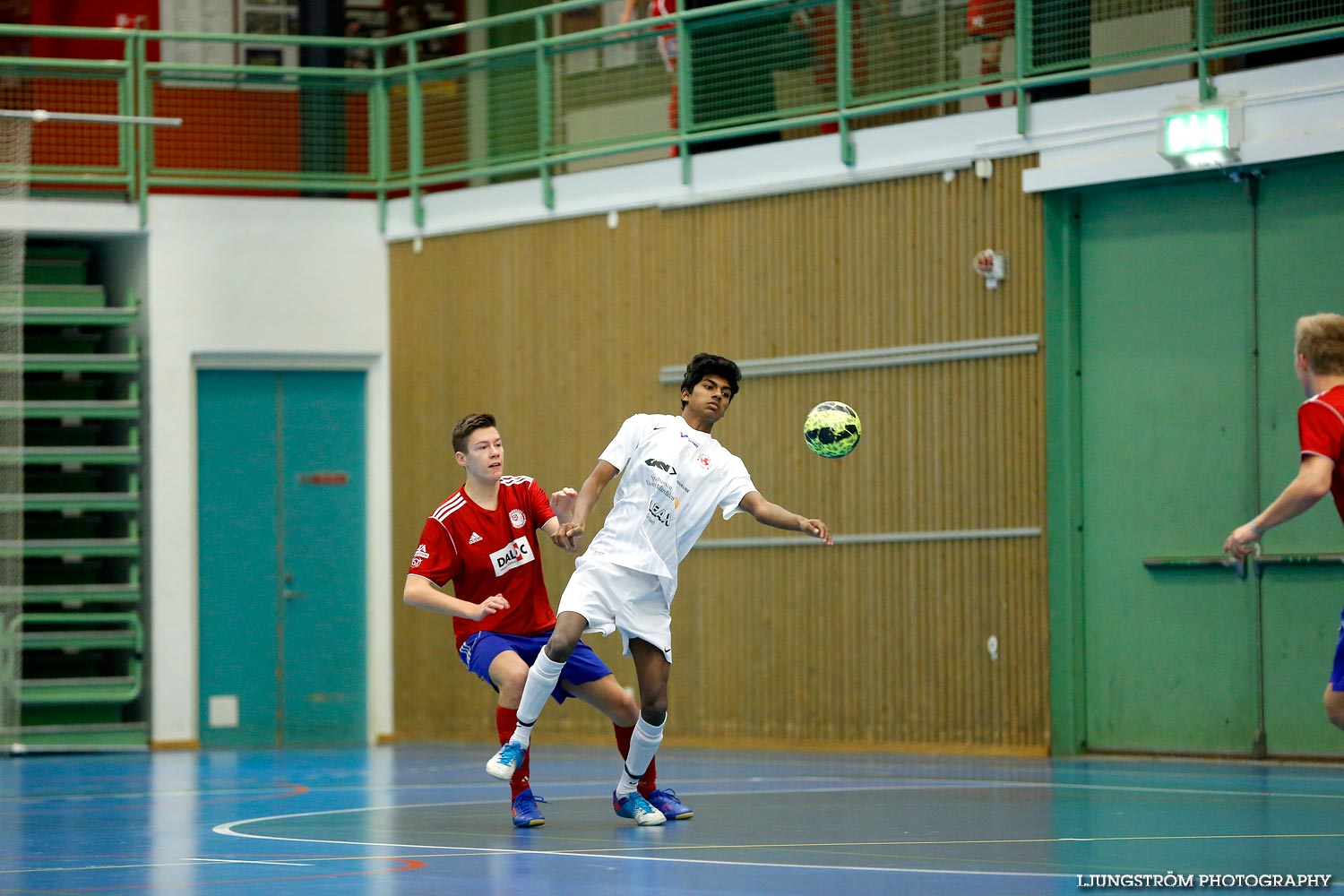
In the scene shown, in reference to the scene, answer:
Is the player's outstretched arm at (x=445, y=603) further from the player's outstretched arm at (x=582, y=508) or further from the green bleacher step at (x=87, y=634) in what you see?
the green bleacher step at (x=87, y=634)

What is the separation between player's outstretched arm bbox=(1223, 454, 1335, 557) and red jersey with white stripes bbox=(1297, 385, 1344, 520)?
33mm

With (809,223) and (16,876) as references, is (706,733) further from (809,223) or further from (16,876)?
(16,876)

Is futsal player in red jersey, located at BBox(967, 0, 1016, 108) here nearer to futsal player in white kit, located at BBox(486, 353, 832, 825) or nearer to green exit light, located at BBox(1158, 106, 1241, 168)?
green exit light, located at BBox(1158, 106, 1241, 168)

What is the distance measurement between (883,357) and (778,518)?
6066mm

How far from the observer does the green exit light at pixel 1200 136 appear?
484 inches

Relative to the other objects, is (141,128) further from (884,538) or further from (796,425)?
(884,538)

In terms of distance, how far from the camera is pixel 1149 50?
12.8 metres

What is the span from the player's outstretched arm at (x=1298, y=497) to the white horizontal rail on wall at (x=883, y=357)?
7.13 meters

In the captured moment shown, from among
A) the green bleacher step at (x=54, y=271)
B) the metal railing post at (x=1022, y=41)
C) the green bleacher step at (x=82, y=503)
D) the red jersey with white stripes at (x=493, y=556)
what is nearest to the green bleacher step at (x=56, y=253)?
the green bleacher step at (x=54, y=271)

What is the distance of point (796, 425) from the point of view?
48.6ft

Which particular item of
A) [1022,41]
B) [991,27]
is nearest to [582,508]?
[1022,41]

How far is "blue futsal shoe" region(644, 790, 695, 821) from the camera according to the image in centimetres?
881

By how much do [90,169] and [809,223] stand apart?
6922mm

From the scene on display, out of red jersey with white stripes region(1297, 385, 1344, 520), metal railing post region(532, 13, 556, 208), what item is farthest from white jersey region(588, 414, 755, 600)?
metal railing post region(532, 13, 556, 208)
